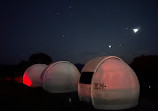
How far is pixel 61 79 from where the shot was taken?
770 inches

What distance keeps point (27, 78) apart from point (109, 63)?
16.0 metres

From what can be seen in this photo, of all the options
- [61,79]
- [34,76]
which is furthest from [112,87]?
[34,76]

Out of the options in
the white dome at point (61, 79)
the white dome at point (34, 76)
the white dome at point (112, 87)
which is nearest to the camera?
the white dome at point (112, 87)

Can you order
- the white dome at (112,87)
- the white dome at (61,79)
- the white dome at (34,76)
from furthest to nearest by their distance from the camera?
the white dome at (34,76)
the white dome at (61,79)
the white dome at (112,87)

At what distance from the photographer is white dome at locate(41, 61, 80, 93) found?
1959cm

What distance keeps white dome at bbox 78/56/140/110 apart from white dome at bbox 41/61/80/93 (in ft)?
23.5

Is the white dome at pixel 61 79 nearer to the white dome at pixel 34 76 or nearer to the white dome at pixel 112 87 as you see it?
the white dome at pixel 34 76

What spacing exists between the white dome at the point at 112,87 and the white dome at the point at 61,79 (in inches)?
282

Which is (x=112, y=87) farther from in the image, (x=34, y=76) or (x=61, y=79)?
(x=34, y=76)

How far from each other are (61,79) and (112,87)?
8.53 meters

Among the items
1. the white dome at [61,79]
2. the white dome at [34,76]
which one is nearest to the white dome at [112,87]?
the white dome at [61,79]

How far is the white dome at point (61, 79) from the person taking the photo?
19594mm

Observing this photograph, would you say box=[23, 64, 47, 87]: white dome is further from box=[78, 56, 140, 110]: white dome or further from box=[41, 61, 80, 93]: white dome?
box=[78, 56, 140, 110]: white dome

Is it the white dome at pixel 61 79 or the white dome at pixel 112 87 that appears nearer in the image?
the white dome at pixel 112 87
